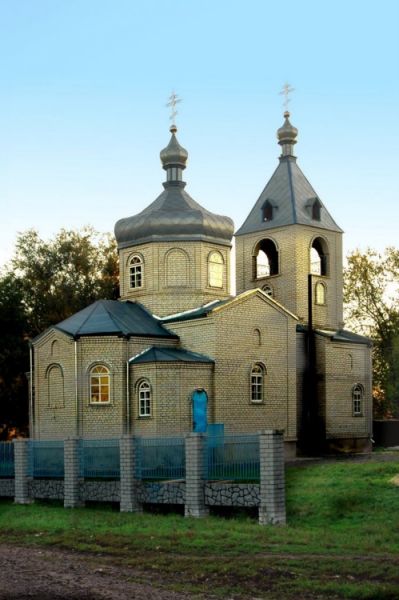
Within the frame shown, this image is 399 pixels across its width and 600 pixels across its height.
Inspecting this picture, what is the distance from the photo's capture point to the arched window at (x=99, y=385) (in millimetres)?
24575

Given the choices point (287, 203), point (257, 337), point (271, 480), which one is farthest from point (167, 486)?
point (287, 203)

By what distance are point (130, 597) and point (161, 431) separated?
13620mm

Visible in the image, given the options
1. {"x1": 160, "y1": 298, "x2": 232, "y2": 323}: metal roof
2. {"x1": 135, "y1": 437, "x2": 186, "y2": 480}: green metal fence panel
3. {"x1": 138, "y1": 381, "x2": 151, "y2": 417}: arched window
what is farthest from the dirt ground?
{"x1": 160, "y1": 298, "x2": 232, "y2": 323}: metal roof

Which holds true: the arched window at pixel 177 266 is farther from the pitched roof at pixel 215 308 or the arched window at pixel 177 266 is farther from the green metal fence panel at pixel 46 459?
the green metal fence panel at pixel 46 459

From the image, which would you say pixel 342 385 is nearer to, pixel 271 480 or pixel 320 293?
pixel 320 293

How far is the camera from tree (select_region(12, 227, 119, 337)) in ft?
124

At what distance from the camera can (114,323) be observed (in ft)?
82.4

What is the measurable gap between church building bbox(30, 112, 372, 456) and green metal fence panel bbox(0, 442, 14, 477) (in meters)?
4.08

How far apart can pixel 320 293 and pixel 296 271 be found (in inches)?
56.0

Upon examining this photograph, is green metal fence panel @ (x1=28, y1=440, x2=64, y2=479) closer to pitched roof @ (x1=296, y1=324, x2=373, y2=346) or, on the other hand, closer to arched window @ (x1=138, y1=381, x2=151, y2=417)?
arched window @ (x1=138, y1=381, x2=151, y2=417)

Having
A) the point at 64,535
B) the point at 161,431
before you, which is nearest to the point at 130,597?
the point at 64,535

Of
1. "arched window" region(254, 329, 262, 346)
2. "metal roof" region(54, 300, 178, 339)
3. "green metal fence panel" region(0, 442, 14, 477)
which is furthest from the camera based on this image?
"arched window" region(254, 329, 262, 346)

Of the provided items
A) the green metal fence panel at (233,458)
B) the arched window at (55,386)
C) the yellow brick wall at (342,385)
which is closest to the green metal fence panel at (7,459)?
the arched window at (55,386)

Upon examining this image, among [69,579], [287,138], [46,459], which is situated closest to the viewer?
[69,579]
